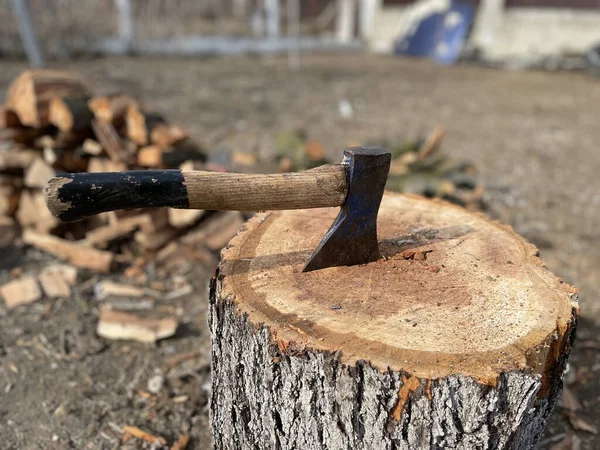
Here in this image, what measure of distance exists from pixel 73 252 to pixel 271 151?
2.66m

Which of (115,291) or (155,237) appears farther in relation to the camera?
(155,237)

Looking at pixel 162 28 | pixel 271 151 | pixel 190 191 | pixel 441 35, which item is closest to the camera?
pixel 190 191

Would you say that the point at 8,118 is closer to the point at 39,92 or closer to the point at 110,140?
the point at 39,92

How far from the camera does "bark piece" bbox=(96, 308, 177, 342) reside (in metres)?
2.73

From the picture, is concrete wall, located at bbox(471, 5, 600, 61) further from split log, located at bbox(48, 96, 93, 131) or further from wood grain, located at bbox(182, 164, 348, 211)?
wood grain, located at bbox(182, 164, 348, 211)

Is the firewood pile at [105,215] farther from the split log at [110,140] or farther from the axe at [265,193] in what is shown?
the axe at [265,193]

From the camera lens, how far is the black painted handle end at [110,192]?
1359 mm

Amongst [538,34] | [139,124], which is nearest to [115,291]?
[139,124]

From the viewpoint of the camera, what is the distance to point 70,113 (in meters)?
3.41

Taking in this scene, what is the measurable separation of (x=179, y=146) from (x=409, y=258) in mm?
2177

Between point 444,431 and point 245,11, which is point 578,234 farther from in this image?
point 245,11

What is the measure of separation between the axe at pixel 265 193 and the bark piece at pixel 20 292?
76.5 inches

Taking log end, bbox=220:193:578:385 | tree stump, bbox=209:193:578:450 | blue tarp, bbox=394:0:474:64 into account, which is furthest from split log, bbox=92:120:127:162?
blue tarp, bbox=394:0:474:64

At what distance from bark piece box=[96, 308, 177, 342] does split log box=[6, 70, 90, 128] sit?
1.56 m
